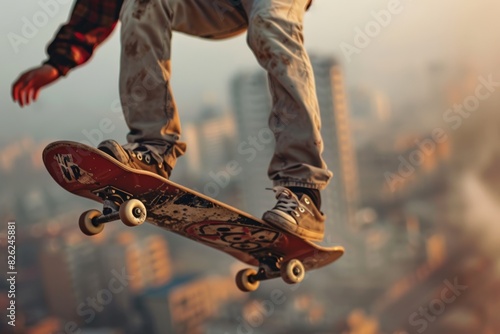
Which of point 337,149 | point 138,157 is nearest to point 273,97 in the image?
point 138,157

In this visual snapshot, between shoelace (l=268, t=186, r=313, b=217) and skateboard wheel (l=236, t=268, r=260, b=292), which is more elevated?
shoelace (l=268, t=186, r=313, b=217)

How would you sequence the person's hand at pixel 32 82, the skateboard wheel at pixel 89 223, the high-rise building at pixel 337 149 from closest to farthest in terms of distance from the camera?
the skateboard wheel at pixel 89 223 → the person's hand at pixel 32 82 → the high-rise building at pixel 337 149

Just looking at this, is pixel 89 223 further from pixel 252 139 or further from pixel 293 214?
pixel 252 139

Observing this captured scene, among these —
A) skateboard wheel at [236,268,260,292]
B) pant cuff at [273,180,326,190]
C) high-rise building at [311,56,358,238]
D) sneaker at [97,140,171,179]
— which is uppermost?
sneaker at [97,140,171,179]

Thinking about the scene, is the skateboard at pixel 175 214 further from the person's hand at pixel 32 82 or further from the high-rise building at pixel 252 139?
the high-rise building at pixel 252 139

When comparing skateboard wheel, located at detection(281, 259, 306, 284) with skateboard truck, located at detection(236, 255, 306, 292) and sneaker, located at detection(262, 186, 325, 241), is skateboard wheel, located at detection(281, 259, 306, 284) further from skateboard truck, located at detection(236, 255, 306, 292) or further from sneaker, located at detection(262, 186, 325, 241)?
sneaker, located at detection(262, 186, 325, 241)

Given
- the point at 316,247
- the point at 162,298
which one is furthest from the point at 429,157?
the point at 316,247

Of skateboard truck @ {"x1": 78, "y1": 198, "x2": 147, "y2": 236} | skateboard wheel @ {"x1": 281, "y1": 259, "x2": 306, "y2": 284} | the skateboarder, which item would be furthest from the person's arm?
skateboard wheel @ {"x1": 281, "y1": 259, "x2": 306, "y2": 284}

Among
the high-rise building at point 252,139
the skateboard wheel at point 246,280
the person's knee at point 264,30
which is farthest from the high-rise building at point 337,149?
the person's knee at point 264,30
